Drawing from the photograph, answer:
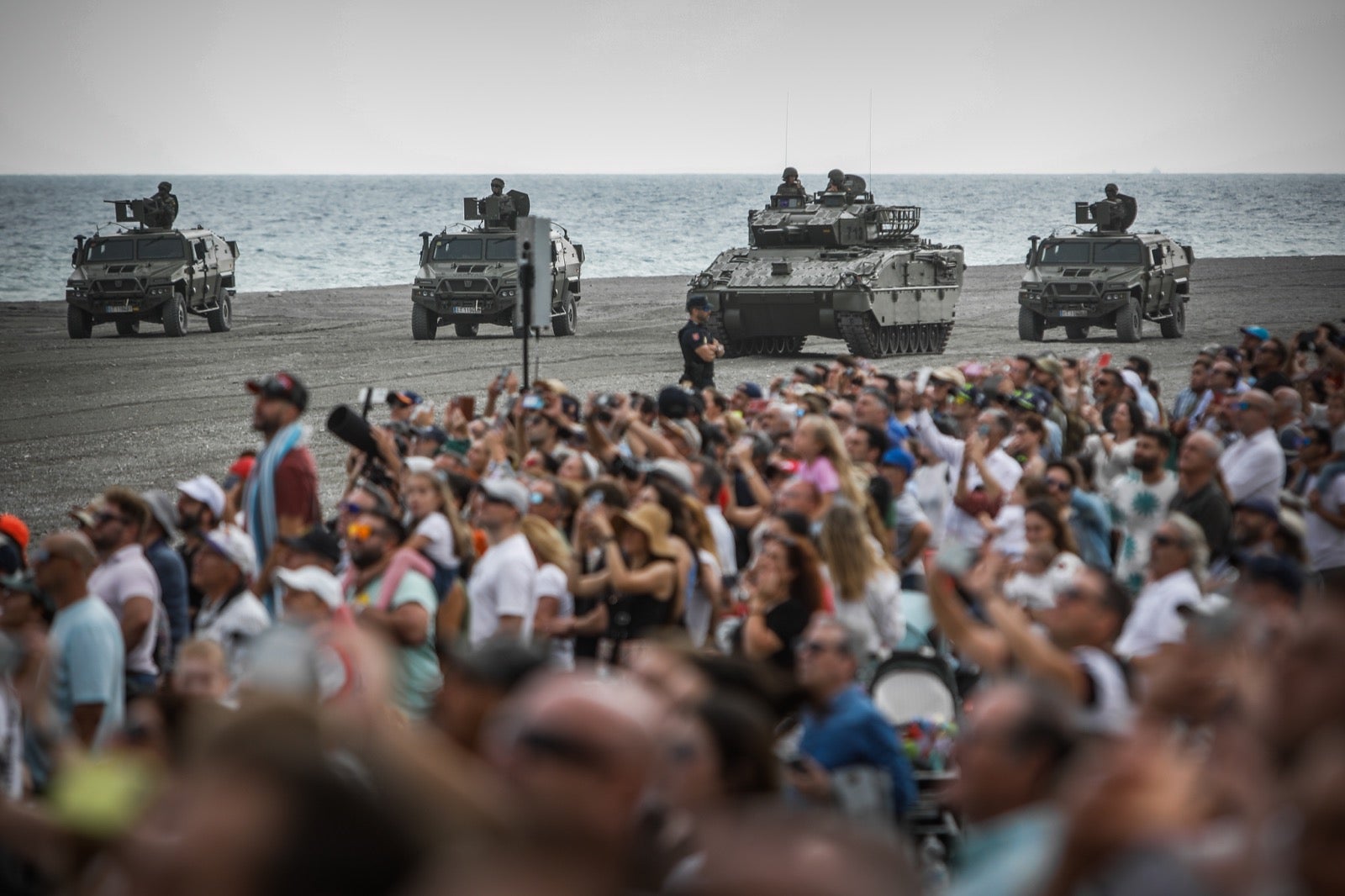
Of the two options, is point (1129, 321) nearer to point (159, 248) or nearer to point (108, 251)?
point (159, 248)

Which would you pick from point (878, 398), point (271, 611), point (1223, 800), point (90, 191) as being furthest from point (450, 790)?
point (90, 191)

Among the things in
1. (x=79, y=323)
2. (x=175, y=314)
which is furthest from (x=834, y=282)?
(x=79, y=323)

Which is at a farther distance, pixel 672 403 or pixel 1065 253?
pixel 1065 253

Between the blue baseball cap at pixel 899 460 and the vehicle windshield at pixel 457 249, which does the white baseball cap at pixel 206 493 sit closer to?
the blue baseball cap at pixel 899 460

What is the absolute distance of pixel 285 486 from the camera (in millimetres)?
8375

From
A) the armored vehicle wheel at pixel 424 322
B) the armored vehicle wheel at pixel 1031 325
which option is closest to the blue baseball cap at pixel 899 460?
the armored vehicle wheel at pixel 1031 325

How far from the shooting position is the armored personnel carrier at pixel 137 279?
3244 centimetres

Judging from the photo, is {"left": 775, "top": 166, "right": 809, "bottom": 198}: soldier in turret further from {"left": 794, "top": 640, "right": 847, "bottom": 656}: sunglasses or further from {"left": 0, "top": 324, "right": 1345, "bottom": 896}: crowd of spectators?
{"left": 794, "top": 640, "right": 847, "bottom": 656}: sunglasses

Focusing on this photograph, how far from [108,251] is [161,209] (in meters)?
1.91

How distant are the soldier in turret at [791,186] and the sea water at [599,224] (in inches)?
813

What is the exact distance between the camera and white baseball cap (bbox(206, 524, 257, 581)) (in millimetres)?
7320

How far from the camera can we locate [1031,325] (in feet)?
108

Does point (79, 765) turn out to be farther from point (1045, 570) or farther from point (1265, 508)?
point (1265, 508)

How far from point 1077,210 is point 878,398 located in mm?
24941
